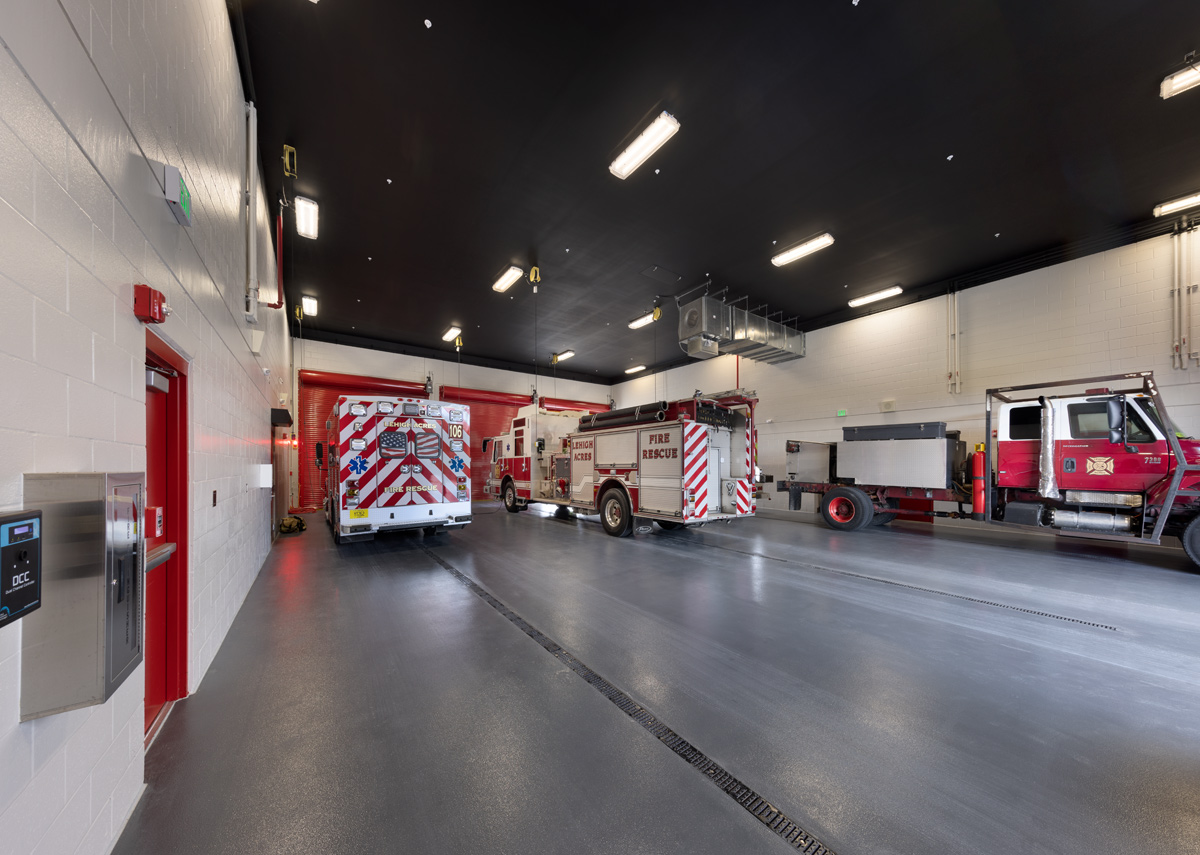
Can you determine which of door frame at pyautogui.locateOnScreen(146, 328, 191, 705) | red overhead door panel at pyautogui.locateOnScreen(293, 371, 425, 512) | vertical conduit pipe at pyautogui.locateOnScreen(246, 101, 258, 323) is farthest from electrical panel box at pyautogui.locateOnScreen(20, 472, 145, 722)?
red overhead door panel at pyautogui.locateOnScreen(293, 371, 425, 512)

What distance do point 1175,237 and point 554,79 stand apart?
1013cm

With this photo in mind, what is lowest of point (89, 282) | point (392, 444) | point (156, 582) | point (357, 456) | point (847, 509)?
point (847, 509)

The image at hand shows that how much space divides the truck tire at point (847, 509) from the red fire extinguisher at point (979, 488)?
5.07 feet

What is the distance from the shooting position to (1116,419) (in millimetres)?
5805

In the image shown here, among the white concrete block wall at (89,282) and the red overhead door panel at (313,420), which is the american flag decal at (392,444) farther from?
the red overhead door panel at (313,420)

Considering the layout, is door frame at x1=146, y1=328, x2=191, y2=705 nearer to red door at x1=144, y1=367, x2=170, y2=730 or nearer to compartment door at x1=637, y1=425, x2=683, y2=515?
red door at x1=144, y1=367, x2=170, y2=730

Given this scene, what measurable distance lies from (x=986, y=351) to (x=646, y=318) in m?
7.32

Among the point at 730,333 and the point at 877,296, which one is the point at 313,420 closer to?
the point at 730,333

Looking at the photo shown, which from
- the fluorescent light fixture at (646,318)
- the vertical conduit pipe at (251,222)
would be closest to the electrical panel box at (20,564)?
the vertical conduit pipe at (251,222)

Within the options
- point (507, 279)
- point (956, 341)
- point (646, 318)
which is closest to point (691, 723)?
point (507, 279)

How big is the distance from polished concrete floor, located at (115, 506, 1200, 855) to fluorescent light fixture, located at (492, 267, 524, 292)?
249 inches

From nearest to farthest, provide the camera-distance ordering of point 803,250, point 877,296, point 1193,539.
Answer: point 1193,539
point 803,250
point 877,296

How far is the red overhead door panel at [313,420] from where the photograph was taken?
481 inches

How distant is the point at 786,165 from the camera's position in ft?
18.8
